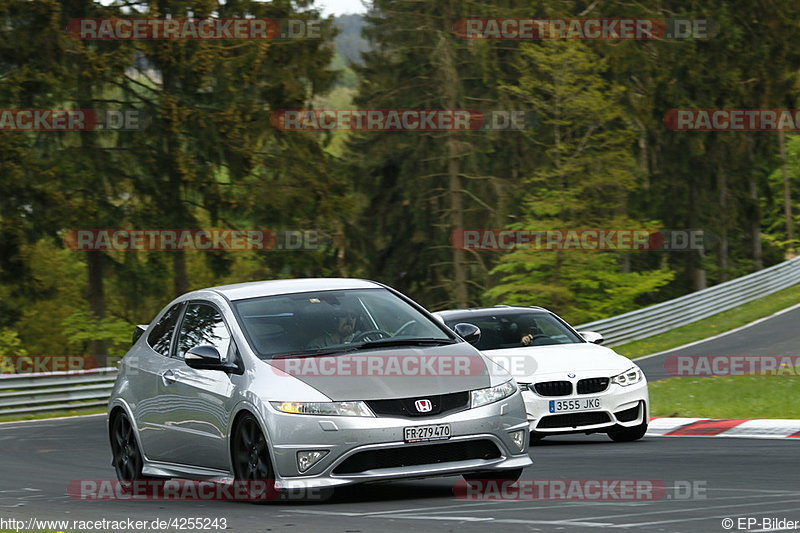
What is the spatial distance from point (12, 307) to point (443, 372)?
34199 millimetres

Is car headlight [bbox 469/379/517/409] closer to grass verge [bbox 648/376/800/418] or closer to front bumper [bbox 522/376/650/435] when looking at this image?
front bumper [bbox 522/376/650/435]

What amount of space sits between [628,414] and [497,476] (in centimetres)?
486

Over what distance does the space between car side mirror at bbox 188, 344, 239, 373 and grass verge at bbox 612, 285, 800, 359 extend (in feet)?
81.5

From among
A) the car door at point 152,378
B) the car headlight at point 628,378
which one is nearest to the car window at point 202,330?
the car door at point 152,378

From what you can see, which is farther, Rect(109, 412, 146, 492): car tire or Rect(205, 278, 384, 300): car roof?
Rect(109, 412, 146, 492): car tire

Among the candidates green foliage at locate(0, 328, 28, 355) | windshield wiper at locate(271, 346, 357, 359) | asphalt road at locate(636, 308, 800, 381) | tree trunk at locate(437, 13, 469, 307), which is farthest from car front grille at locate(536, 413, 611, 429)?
green foliage at locate(0, 328, 28, 355)

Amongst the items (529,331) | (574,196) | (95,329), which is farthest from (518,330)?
(574,196)

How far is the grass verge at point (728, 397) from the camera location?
16969 mm

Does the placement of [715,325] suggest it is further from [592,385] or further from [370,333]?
[370,333]

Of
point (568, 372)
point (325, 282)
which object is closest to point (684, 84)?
point (568, 372)

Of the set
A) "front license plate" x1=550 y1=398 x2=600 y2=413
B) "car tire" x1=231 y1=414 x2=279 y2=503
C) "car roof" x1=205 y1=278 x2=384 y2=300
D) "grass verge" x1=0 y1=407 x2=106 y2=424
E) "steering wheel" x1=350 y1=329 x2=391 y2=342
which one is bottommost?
"grass verge" x1=0 y1=407 x2=106 y2=424

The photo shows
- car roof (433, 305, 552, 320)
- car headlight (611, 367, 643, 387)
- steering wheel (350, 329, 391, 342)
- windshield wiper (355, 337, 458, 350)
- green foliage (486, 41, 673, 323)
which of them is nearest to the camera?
windshield wiper (355, 337, 458, 350)

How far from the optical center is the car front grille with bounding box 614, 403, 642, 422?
46.1 feet

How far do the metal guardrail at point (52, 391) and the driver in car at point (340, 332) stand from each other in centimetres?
1778
